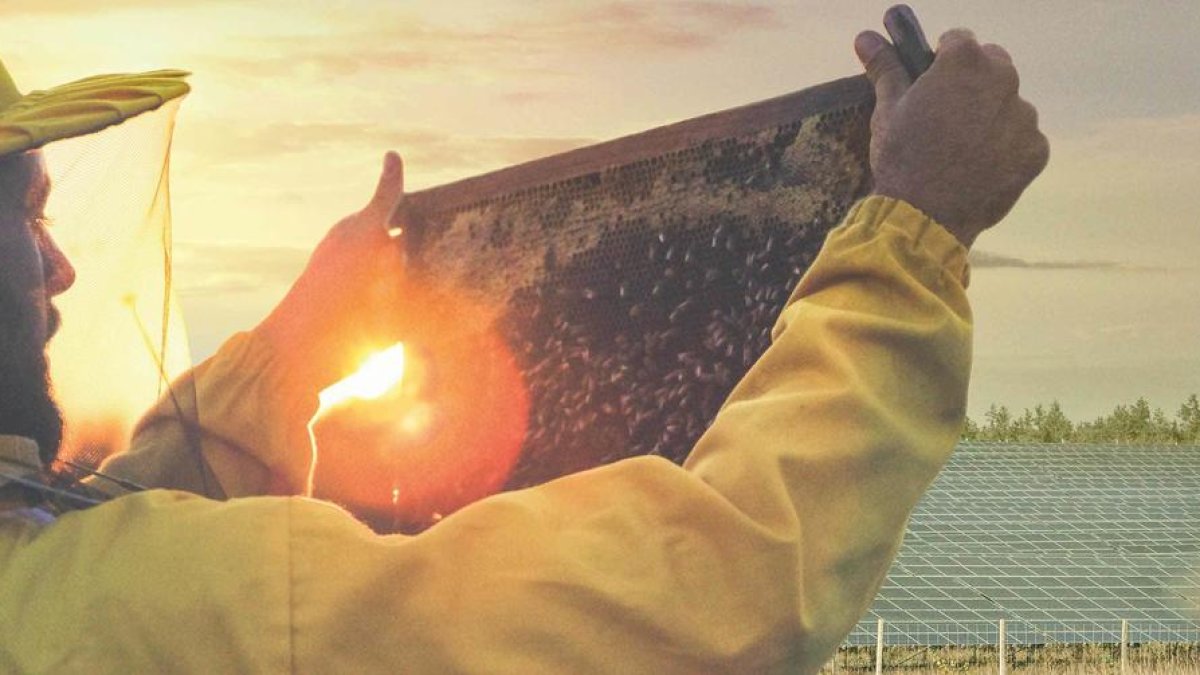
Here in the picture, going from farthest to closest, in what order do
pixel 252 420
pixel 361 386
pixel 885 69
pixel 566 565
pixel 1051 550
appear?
pixel 1051 550, pixel 361 386, pixel 252 420, pixel 885 69, pixel 566 565

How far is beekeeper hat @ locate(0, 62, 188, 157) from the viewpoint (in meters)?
2.30

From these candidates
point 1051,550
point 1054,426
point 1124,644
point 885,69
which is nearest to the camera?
point 885,69

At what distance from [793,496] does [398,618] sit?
54 cm

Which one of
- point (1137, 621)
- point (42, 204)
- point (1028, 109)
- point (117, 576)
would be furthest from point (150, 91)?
point (1137, 621)

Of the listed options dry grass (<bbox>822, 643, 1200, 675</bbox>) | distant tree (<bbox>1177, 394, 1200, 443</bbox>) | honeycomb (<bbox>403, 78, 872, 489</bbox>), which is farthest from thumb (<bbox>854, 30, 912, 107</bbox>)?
distant tree (<bbox>1177, 394, 1200, 443</bbox>)

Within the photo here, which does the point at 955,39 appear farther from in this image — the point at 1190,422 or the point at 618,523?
the point at 1190,422

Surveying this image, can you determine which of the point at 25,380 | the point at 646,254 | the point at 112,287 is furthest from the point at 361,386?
the point at 25,380

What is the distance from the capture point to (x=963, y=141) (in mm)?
2332

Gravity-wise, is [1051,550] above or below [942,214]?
below

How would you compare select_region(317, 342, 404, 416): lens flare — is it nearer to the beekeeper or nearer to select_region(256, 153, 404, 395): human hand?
select_region(256, 153, 404, 395): human hand

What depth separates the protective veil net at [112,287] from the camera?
2.47 meters

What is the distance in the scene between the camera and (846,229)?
2.33 m

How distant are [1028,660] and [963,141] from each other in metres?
19.6

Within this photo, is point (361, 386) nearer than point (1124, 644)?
Yes
